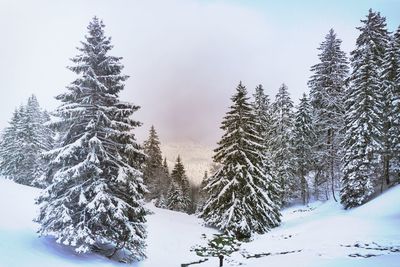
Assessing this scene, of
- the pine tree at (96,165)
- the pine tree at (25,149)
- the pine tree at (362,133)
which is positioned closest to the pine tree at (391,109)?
the pine tree at (362,133)

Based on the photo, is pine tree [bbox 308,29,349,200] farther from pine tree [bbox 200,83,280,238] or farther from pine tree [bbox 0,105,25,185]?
pine tree [bbox 0,105,25,185]

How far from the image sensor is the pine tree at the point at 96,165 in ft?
46.0

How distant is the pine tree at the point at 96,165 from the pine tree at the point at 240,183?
12.2 metres

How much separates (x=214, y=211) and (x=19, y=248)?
62.3 ft

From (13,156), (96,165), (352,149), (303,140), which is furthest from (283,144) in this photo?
(13,156)

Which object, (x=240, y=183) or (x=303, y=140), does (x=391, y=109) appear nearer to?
(x=240, y=183)

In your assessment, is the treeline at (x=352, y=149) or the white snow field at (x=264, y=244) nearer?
the white snow field at (x=264, y=244)

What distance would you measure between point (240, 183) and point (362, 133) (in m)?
11.1

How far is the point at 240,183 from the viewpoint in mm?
28078

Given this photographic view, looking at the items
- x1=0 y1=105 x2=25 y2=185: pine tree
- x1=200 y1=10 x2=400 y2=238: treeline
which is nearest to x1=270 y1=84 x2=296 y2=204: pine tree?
x1=200 y1=10 x2=400 y2=238: treeline

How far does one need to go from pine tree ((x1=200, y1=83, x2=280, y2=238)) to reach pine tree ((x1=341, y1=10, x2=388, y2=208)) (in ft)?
23.1

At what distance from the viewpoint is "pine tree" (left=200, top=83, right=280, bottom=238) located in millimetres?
27281

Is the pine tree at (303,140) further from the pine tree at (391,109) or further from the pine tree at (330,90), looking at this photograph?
the pine tree at (391,109)

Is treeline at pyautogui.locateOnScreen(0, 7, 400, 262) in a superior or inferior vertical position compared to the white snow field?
superior
